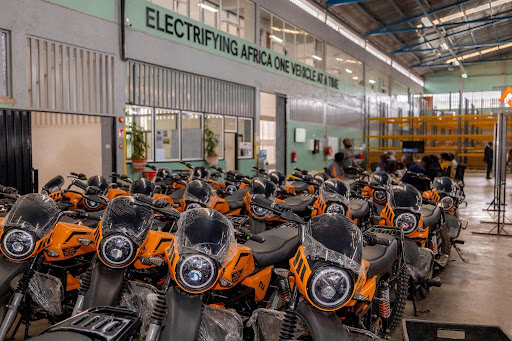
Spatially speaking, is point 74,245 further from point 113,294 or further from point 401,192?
point 401,192

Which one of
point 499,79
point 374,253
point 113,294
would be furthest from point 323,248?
point 499,79

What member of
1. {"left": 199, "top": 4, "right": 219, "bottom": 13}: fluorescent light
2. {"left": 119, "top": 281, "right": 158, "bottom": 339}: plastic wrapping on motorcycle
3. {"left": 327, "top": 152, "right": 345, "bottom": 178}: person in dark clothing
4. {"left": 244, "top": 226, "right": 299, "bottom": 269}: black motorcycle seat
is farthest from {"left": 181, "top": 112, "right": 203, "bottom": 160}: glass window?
{"left": 119, "top": 281, "right": 158, "bottom": 339}: plastic wrapping on motorcycle

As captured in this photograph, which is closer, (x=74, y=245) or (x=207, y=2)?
(x=74, y=245)

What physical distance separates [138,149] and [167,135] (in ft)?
3.75

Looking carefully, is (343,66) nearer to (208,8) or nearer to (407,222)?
(208,8)

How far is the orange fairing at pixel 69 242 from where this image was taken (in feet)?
10.8

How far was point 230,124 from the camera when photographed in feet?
40.6

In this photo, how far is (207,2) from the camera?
37.0ft

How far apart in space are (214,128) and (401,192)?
25.5ft

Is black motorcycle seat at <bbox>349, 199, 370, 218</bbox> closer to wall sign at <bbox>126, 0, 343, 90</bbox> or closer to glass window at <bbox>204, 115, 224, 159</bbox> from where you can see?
wall sign at <bbox>126, 0, 343, 90</bbox>

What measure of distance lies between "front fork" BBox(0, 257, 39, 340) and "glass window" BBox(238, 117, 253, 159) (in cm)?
972

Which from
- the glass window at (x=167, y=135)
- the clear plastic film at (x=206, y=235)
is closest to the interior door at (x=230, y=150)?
the glass window at (x=167, y=135)

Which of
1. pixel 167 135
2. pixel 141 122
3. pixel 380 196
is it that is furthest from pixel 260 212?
pixel 167 135

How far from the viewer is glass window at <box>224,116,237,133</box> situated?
40.0 feet
